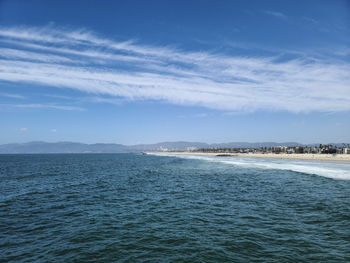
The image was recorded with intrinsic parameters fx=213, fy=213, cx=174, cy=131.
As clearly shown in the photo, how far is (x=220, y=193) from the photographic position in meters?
22.6

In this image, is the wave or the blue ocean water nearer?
the blue ocean water

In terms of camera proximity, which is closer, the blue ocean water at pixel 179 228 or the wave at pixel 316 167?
the blue ocean water at pixel 179 228

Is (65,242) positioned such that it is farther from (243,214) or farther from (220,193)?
(220,193)

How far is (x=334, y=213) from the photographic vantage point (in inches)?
589

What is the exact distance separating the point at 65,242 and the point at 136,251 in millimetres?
4086

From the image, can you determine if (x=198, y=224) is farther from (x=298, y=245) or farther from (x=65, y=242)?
(x=65, y=242)

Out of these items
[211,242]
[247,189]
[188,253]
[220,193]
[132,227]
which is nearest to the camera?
[188,253]

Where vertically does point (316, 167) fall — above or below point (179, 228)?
below

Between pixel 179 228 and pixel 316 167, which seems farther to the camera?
pixel 316 167

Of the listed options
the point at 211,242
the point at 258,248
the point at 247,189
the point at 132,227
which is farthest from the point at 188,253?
the point at 247,189

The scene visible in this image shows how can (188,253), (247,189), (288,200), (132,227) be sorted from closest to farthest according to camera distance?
(188,253) → (132,227) → (288,200) → (247,189)

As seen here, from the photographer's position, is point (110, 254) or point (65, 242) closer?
point (110, 254)

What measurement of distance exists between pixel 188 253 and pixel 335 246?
6.97 meters

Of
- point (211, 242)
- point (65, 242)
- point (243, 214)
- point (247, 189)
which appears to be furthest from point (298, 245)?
point (247, 189)
